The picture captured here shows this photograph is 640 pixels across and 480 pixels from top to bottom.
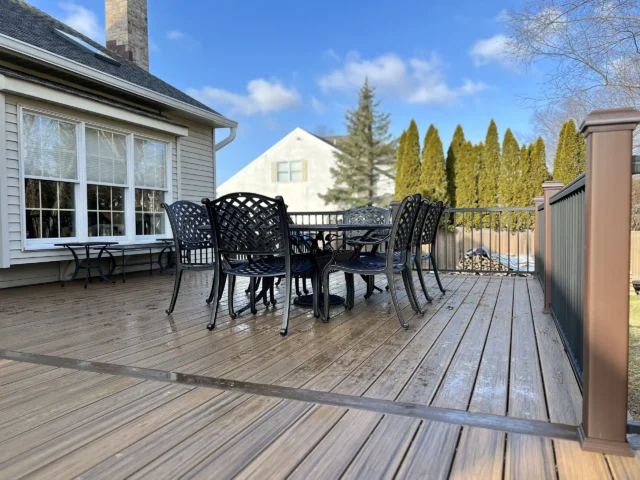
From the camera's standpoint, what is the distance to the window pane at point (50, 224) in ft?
17.0

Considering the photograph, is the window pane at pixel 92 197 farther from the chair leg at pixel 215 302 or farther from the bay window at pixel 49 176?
the chair leg at pixel 215 302

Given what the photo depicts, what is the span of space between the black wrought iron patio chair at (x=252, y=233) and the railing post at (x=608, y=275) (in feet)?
5.54

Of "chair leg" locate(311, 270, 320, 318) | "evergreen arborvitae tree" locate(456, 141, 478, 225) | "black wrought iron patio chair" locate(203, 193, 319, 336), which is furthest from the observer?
"evergreen arborvitae tree" locate(456, 141, 478, 225)

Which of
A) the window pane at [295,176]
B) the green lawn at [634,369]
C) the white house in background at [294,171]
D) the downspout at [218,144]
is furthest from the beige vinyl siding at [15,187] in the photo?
the window pane at [295,176]

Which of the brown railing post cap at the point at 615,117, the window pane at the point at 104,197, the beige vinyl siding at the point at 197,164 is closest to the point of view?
the brown railing post cap at the point at 615,117

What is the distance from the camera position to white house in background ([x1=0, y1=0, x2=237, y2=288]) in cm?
480

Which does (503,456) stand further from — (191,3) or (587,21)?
(191,3)

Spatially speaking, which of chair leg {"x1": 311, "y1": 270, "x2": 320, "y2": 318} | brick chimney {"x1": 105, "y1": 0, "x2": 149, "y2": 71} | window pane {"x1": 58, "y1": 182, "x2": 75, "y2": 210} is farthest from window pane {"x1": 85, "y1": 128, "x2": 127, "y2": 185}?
chair leg {"x1": 311, "y1": 270, "x2": 320, "y2": 318}

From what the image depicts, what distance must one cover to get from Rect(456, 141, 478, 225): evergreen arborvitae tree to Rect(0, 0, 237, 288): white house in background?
772 cm

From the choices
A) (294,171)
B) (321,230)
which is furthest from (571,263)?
(294,171)

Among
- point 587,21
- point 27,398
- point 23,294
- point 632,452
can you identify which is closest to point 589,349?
point 632,452

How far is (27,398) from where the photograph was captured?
1.78 m

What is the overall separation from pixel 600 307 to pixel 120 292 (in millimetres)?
4556

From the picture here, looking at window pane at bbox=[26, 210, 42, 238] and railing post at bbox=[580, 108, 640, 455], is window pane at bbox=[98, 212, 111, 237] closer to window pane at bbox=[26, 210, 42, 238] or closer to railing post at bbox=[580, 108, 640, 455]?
window pane at bbox=[26, 210, 42, 238]
